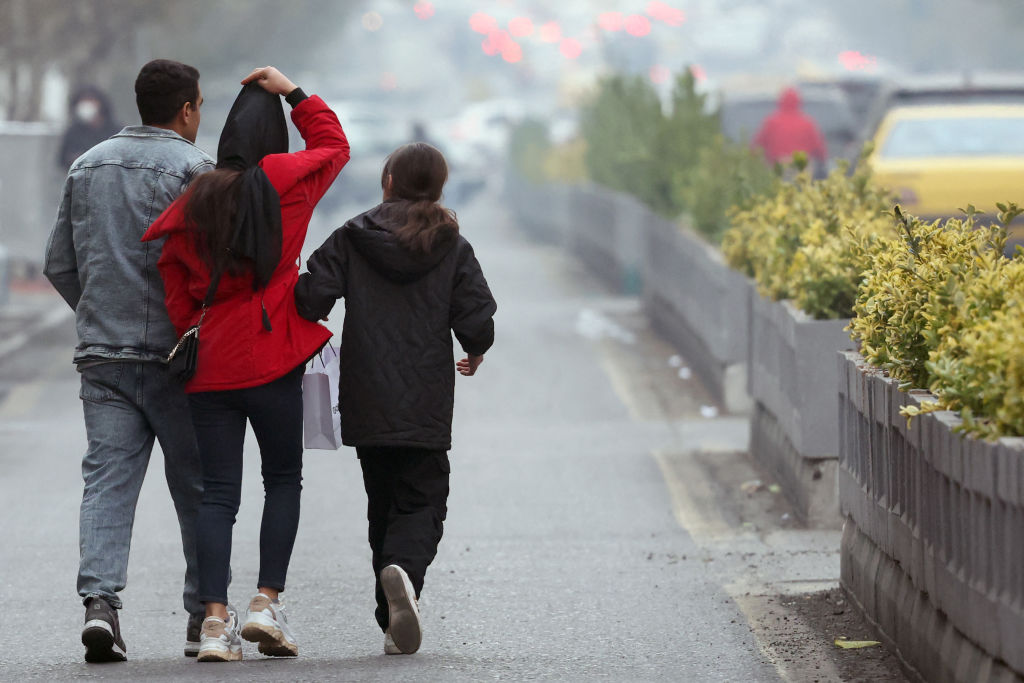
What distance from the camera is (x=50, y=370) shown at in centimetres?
1543

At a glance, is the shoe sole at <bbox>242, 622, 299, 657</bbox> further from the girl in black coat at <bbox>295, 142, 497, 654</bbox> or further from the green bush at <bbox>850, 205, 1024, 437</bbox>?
the green bush at <bbox>850, 205, 1024, 437</bbox>

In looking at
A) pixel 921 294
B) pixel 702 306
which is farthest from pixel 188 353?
pixel 702 306

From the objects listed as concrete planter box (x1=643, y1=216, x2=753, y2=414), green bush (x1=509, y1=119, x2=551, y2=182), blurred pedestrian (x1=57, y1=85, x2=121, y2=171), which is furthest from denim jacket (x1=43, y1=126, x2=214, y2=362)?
green bush (x1=509, y1=119, x2=551, y2=182)

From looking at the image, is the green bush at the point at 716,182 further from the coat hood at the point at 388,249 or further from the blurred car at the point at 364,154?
the blurred car at the point at 364,154

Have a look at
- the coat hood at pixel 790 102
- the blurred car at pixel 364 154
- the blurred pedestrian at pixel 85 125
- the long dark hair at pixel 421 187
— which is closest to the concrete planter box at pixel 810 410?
the long dark hair at pixel 421 187

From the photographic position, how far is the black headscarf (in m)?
5.95

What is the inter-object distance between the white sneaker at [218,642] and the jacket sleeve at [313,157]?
4.21 ft

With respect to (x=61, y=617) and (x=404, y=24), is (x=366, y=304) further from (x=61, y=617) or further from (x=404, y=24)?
(x=404, y=24)

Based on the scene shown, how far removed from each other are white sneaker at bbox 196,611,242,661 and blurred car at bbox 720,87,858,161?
19465 millimetres

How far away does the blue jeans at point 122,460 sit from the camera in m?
6.27

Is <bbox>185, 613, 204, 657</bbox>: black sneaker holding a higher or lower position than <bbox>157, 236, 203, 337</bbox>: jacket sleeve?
lower

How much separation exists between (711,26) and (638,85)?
8825 cm

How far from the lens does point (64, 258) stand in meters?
6.39

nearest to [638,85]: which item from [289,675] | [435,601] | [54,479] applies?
[54,479]
